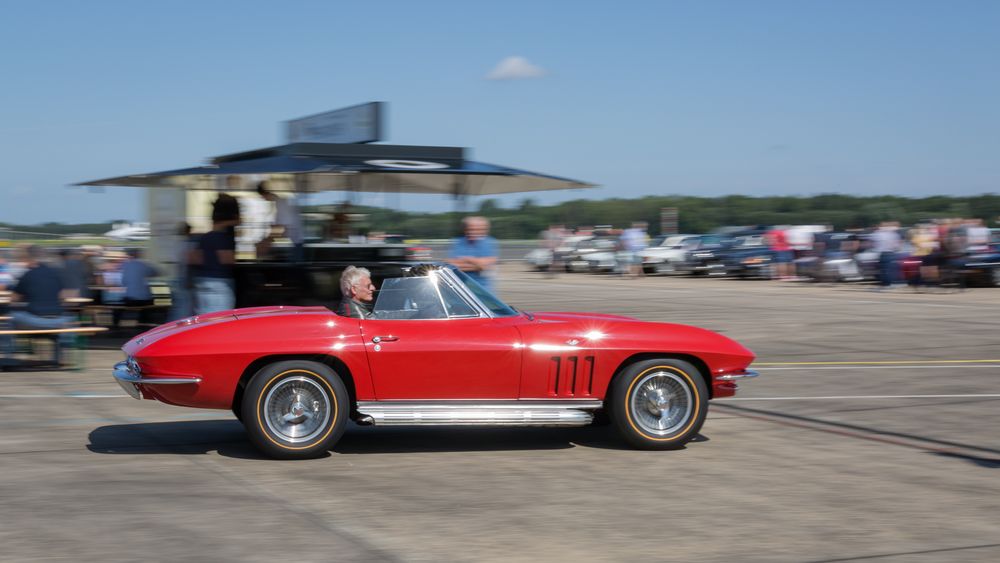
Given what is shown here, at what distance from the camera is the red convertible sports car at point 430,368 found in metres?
6.67

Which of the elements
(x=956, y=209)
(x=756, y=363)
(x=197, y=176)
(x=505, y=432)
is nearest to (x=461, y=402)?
(x=505, y=432)

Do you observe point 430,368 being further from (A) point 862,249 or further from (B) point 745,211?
(B) point 745,211

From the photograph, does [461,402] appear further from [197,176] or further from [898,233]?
[898,233]

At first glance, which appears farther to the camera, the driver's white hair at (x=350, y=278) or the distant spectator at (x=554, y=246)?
the distant spectator at (x=554, y=246)

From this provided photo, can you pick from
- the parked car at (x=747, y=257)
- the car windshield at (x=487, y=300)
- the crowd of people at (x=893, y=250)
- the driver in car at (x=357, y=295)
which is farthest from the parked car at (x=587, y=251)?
the driver in car at (x=357, y=295)

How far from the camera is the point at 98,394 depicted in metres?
9.69

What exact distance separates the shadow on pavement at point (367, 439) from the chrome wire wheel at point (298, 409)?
0.33 meters

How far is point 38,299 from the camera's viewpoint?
11.4 meters

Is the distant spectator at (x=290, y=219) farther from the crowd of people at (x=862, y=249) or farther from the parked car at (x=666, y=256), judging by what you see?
the parked car at (x=666, y=256)

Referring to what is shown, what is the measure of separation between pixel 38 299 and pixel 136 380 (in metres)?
5.40

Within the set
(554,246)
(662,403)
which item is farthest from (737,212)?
(662,403)

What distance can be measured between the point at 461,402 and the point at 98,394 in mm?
4376

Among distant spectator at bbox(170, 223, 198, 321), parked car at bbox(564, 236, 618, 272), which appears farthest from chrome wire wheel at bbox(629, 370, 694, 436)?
parked car at bbox(564, 236, 618, 272)

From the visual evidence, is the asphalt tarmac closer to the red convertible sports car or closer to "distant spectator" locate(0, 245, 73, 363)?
the red convertible sports car
